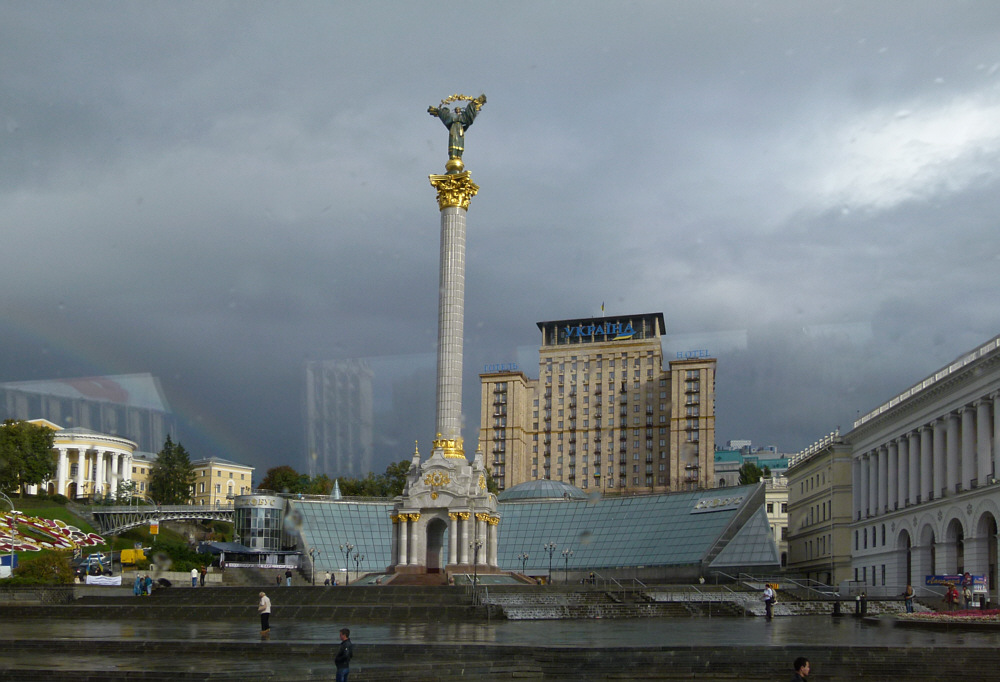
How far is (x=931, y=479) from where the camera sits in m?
51.2

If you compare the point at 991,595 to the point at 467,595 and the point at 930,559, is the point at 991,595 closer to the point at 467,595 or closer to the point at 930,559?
the point at 930,559

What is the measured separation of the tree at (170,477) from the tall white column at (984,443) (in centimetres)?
7687

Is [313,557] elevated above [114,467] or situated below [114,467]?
below

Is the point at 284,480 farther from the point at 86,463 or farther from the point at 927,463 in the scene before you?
the point at 927,463

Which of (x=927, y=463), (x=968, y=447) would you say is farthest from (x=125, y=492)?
(x=968, y=447)

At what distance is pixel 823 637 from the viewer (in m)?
25.6

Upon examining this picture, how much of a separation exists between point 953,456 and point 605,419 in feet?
244

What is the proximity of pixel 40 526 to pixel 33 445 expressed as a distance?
65.7 ft

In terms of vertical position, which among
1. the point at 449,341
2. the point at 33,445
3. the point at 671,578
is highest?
the point at 449,341

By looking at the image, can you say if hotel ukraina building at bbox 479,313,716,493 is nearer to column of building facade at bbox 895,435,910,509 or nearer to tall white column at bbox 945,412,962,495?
column of building facade at bbox 895,435,910,509

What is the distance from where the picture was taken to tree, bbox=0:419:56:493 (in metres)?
84.9

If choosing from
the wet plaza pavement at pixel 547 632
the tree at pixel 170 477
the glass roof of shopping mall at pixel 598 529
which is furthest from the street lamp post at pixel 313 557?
the wet plaza pavement at pixel 547 632

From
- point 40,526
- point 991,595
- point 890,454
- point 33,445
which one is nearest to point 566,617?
point 991,595

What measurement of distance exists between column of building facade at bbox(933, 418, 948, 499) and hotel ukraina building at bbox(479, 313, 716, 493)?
213 ft
